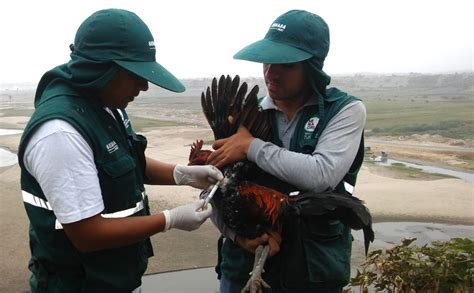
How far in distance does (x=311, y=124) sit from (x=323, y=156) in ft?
0.91

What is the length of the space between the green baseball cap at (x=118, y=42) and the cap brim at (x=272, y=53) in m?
0.66

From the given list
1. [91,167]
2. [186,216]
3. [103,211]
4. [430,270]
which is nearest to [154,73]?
[91,167]

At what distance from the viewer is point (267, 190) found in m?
3.06

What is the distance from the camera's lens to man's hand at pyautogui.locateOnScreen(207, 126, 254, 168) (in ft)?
9.64

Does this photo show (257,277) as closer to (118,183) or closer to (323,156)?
(323,156)

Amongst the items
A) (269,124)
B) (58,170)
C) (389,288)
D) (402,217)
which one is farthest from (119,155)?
(402,217)

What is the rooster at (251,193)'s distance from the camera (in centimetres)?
287

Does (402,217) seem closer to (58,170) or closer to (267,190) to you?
(267,190)

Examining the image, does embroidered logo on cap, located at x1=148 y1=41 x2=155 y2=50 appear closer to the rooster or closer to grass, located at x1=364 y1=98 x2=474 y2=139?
the rooster

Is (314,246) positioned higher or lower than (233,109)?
lower

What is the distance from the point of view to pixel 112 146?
8.02 ft

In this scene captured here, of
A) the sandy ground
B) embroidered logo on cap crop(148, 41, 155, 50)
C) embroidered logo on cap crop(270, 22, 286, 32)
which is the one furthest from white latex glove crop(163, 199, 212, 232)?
the sandy ground

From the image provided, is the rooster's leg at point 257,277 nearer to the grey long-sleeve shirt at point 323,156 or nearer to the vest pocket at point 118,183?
the grey long-sleeve shirt at point 323,156

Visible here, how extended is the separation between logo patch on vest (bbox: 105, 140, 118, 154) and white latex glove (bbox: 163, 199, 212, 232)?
1.50ft
